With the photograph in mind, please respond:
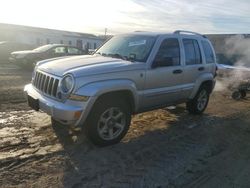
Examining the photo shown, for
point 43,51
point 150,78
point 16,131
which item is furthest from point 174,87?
point 43,51

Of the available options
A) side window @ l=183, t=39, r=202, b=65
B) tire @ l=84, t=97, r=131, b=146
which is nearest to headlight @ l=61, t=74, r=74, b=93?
tire @ l=84, t=97, r=131, b=146

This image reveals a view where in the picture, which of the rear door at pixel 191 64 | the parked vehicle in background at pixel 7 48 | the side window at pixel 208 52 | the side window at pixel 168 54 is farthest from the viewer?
the parked vehicle in background at pixel 7 48

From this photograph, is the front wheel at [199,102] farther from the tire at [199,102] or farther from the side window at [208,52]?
the side window at [208,52]

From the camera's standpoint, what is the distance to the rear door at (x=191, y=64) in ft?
22.6

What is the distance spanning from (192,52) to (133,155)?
3161 millimetres

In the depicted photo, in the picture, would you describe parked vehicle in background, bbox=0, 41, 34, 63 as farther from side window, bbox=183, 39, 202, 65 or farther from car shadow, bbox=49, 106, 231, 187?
car shadow, bbox=49, 106, 231, 187

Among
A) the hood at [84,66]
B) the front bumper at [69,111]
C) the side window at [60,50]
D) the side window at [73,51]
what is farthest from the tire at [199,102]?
the side window at [73,51]

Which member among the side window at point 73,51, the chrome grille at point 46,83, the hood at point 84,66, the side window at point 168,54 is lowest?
the side window at point 73,51

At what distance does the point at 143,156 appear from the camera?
16.7ft

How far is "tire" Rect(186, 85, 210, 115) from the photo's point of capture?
7.78 m

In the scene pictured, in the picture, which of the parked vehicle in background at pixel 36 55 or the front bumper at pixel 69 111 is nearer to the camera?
the front bumper at pixel 69 111

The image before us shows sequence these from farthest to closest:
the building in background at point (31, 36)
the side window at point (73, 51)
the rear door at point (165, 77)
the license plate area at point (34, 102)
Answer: the building in background at point (31, 36)
the side window at point (73, 51)
the rear door at point (165, 77)
the license plate area at point (34, 102)

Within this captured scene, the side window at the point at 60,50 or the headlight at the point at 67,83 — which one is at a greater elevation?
the headlight at the point at 67,83

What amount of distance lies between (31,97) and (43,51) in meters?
11.3
